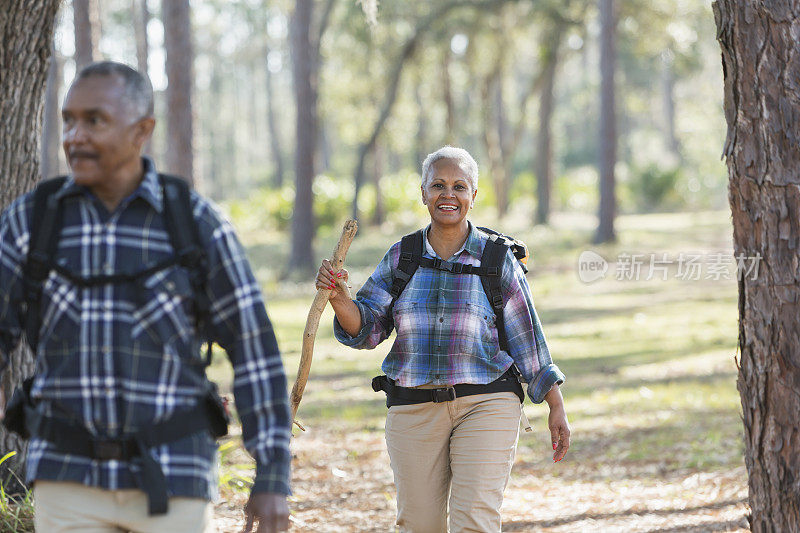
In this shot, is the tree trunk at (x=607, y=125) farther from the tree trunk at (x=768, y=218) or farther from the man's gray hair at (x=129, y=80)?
the man's gray hair at (x=129, y=80)

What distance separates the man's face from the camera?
2.69 m

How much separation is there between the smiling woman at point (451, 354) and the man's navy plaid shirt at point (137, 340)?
1.57 metres

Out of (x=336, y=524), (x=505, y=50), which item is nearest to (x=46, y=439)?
(x=336, y=524)

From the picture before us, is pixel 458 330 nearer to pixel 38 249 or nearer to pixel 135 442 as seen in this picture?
pixel 135 442

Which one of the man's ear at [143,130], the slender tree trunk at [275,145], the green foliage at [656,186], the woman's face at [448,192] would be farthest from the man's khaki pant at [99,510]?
the slender tree trunk at [275,145]

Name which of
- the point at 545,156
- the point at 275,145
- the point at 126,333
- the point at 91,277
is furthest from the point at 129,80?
the point at 275,145

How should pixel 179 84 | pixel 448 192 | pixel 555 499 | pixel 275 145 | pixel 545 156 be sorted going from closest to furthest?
pixel 448 192
pixel 555 499
pixel 179 84
pixel 545 156
pixel 275 145

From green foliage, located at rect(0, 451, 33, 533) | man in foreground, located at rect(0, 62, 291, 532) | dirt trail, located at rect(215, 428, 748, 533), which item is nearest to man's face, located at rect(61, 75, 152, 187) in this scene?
man in foreground, located at rect(0, 62, 291, 532)

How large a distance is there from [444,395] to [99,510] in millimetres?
1971

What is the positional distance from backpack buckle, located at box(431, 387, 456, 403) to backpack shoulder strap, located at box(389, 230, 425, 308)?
45 cm

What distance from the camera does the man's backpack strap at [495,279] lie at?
176 inches

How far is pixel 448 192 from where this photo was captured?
4.51 m

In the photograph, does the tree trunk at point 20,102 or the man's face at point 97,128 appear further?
the tree trunk at point 20,102

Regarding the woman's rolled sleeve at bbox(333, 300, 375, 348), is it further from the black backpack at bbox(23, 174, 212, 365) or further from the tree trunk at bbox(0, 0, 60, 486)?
the tree trunk at bbox(0, 0, 60, 486)
